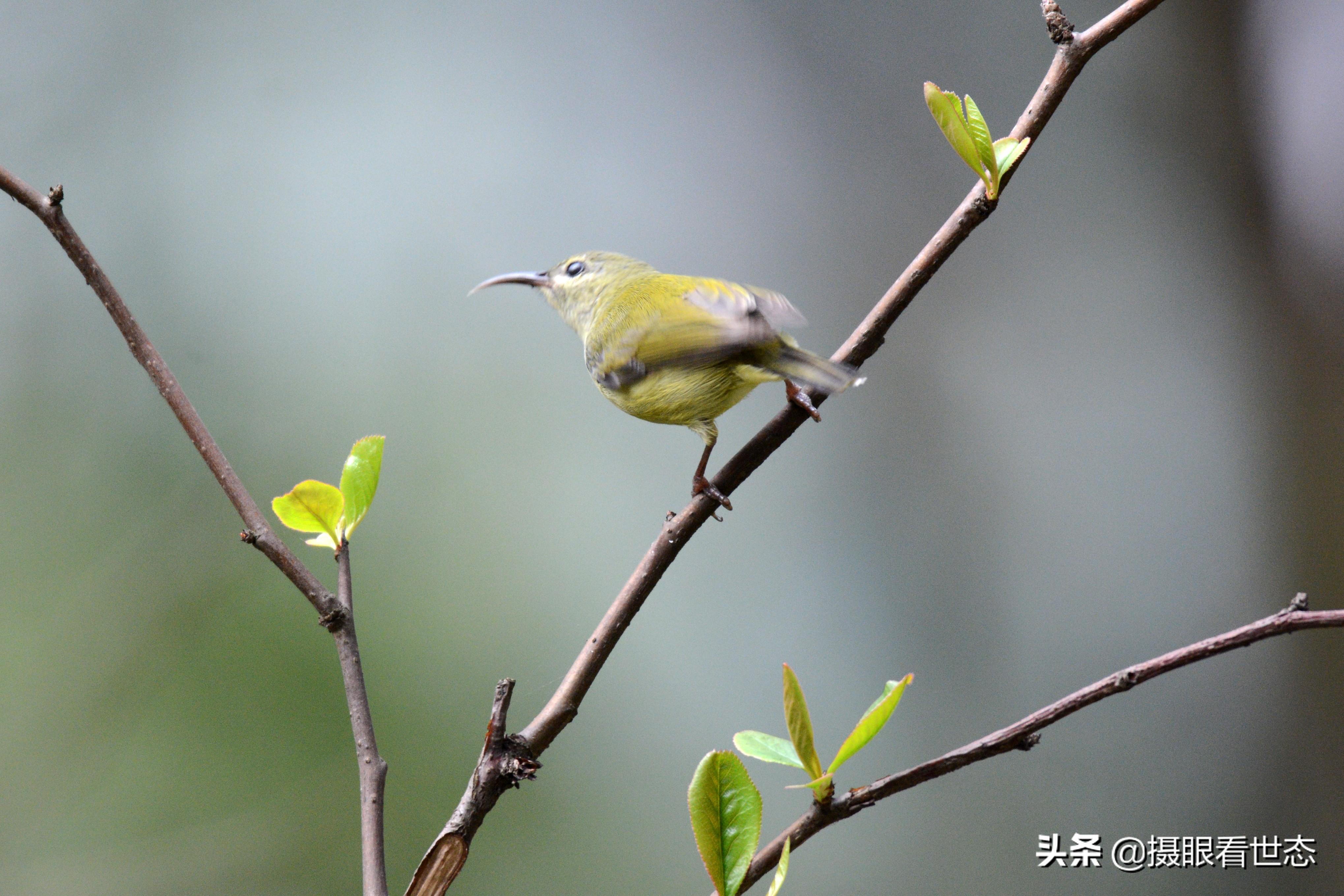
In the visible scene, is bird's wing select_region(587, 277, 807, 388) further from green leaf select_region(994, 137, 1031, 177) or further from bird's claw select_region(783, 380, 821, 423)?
Result: green leaf select_region(994, 137, 1031, 177)

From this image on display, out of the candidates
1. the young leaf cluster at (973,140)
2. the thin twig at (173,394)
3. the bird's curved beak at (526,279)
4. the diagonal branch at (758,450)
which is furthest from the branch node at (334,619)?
the bird's curved beak at (526,279)

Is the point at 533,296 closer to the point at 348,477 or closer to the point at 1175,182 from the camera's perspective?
the point at 348,477

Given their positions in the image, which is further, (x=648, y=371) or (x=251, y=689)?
(x=251, y=689)

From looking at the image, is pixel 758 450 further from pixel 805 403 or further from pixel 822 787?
pixel 822 787

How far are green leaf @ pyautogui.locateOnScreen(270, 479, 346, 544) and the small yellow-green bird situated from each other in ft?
0.84

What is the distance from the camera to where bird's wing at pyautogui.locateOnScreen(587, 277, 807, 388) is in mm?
714

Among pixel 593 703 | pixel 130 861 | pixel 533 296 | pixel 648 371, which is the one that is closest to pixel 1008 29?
pixel 533 296

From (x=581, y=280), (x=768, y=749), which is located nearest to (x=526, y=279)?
(x=581, y=280)

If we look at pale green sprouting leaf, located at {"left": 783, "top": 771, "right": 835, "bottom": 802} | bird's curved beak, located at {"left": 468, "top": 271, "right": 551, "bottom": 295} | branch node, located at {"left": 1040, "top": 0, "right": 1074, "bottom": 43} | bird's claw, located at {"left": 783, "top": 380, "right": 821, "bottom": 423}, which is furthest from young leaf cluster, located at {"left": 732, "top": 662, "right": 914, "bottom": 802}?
bird's curved beak, located at {"left": 468, "top": 271, "right": 551, "bottom": 295}

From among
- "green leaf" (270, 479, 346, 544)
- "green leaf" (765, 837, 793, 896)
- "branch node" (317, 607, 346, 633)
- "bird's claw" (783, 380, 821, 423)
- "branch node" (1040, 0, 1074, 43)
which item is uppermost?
"branch node" (1040, 0, 1074, 43)

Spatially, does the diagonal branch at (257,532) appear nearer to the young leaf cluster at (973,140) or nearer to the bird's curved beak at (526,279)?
the young leaf cluster at (973,140)

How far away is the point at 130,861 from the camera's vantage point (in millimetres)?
1170

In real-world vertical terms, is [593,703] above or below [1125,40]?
below

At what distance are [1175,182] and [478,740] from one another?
4.87 feet
